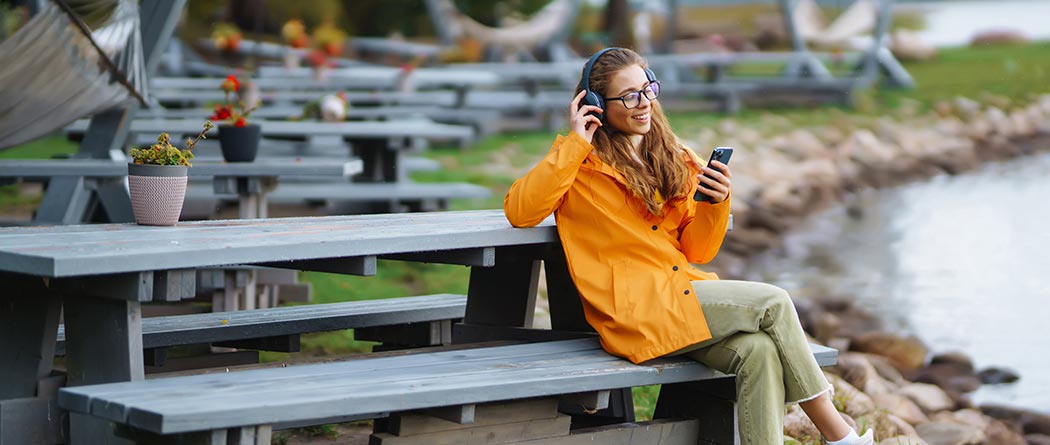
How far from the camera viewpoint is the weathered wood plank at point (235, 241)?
3061 millimetres

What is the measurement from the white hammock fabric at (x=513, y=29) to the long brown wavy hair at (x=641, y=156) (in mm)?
15156

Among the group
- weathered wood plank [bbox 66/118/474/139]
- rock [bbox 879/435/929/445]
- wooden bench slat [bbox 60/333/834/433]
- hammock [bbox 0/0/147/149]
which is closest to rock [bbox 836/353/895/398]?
rock [bbox 879/435/929/445]

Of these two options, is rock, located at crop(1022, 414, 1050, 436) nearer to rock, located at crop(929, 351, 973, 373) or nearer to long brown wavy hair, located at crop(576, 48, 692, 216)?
rock, located at crop(929, 351, 973, 373)

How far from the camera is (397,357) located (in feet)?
12.2

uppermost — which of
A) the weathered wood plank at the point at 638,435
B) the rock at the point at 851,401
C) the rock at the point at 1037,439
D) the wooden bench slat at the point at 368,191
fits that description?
the wooden bench slat at the point at 368,191

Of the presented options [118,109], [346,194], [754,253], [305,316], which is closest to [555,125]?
[754,253]

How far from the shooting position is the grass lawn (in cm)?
699

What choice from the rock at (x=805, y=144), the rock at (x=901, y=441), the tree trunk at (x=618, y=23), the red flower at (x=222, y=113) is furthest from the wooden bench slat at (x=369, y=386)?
the tree trunk at (x=618, y=23)

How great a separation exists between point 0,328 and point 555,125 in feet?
41.2

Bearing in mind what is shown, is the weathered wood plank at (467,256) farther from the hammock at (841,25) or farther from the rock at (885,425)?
the hammock at (841,25)

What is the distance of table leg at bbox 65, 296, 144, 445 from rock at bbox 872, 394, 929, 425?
13.1ft

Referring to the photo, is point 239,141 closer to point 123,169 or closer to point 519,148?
point 123,169

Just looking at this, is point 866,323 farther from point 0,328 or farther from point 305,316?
point 0,328

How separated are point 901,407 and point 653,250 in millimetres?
3269
